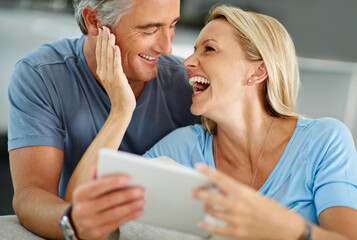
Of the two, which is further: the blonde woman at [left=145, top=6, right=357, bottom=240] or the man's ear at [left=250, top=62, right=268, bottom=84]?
the man's ear at [left=250, top=62, right=268, bottom=84]

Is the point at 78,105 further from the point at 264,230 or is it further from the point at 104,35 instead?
the point at 264,230

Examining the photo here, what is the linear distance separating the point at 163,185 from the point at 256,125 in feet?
2.49

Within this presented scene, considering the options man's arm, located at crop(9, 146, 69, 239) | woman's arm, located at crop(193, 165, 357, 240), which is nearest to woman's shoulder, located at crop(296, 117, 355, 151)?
woman's arm, located at crop(193, 165, 357, 240)

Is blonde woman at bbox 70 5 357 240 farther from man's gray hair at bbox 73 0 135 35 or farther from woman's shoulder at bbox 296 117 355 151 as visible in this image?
man's gray hair at bbox 73 0 135 35

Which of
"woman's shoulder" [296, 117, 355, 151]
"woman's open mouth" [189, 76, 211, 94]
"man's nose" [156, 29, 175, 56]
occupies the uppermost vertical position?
"man's nose" [156, 29, 175, 56]

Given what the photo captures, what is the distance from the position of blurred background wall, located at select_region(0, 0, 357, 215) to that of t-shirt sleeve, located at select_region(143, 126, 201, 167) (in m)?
2.08

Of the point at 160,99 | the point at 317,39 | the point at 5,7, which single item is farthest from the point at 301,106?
the point at 5,7

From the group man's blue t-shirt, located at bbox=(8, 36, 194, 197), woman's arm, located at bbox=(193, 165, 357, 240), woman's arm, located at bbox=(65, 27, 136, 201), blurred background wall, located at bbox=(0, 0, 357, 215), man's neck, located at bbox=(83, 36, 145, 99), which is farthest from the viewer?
blurred background wall, located at bbox=(0, 0, 357, 215)

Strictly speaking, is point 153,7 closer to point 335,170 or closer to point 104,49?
point 104,49

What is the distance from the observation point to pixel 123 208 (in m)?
1.05

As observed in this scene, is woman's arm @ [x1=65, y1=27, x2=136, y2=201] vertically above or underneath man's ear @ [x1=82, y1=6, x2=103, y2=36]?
underneath

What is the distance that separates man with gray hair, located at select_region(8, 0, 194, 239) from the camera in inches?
61.4

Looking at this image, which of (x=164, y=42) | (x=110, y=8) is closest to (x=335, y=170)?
(x=164, y=42)

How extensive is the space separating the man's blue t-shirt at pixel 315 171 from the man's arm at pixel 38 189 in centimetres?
70
